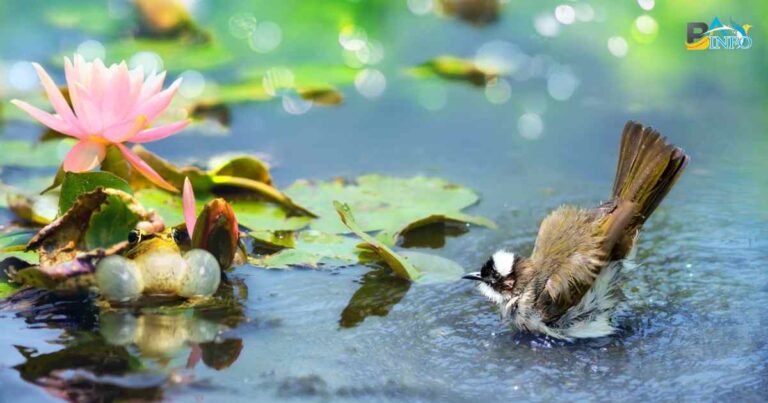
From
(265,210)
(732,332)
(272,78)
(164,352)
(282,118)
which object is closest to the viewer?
(164,352)

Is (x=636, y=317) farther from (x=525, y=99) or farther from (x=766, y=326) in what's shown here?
(x=525, y=99)

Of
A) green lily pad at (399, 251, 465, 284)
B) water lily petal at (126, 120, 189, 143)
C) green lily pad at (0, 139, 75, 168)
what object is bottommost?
green lily pad at (399, 251, 465, 284)

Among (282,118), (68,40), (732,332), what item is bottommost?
(732,332)

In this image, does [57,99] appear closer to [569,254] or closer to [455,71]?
[569,254]

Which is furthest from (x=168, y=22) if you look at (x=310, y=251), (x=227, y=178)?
(x=310, y=251)

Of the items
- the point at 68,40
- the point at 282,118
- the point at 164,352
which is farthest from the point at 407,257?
the point at 68,40

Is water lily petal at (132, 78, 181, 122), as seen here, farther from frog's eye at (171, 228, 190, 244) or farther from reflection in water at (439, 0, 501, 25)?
reflection in water at (439, 0, 501, 25)

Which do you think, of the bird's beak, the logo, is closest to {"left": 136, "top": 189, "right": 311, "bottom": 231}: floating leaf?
the bird's beak

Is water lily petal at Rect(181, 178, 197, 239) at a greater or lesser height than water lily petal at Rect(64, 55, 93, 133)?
lesser
